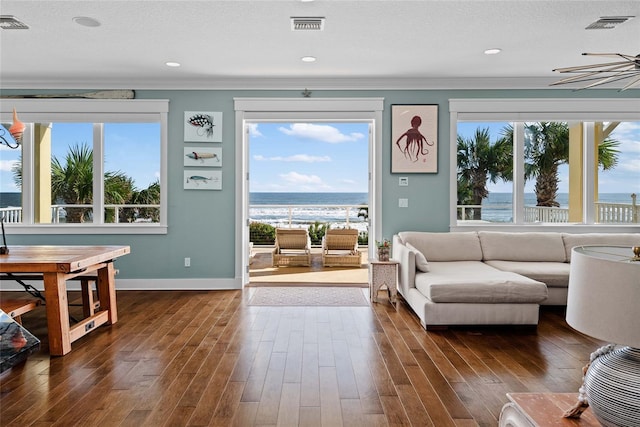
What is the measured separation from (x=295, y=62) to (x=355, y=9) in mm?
1528

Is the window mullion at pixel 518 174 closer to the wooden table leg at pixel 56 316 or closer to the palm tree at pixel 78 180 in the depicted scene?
the palm tree at pixel 78 180

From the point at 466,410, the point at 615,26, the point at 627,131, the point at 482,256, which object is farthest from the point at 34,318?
the point at 627,131

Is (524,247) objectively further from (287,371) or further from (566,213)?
(287,371)

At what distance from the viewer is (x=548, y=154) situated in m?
5.92

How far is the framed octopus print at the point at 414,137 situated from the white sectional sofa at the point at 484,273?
94 cm

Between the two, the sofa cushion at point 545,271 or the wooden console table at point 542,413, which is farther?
the sofa cushion at point 545,271

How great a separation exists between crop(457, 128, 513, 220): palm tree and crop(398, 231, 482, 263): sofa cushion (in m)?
0.71

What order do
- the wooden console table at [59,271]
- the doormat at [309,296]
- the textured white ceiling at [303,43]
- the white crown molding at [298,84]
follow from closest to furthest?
the wooden console table at [59,271] → the textured white ceiling at [303,43] → the doormat at [309,296] → the white crown molding at [298,84]

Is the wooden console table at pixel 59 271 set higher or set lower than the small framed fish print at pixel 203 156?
lower

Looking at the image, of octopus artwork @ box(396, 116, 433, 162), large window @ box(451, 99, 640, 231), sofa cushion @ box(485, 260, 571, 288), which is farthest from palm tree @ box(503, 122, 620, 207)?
sofa cushion @ box(485, 260, 571, 288)

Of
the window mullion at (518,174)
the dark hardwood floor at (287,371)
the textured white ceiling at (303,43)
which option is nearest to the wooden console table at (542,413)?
the dark hardwood floor at (287,371)

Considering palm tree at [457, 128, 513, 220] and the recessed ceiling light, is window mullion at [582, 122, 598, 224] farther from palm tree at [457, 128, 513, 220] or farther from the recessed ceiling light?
the recessed ceiling light

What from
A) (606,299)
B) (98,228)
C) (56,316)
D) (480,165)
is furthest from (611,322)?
(98,228)

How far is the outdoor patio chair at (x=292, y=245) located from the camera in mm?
7684
